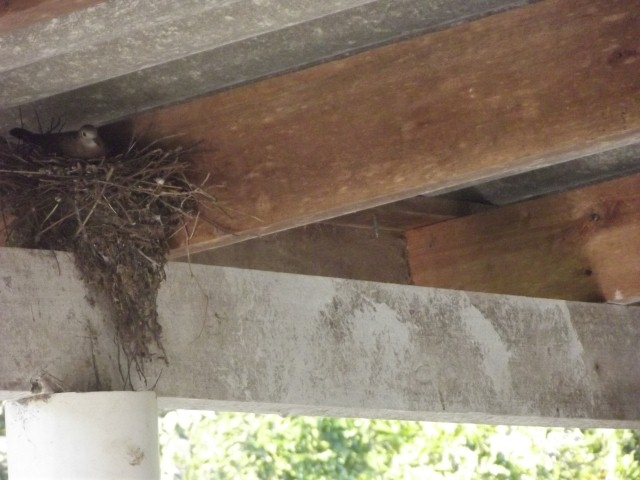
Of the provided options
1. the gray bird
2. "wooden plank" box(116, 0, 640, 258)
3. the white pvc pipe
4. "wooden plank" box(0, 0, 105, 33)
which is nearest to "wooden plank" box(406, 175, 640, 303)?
"wooden plank" box(116, 0, 640, 258)

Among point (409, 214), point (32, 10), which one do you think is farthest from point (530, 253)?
point (32, 10)

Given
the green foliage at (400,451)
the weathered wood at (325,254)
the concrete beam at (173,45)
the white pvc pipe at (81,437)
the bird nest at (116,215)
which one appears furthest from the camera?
the green foliage at (400,451)

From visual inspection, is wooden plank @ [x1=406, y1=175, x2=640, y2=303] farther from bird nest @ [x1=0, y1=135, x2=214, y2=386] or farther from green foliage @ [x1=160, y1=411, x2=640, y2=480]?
A: green foliage @ [x1=160, y1=411, x2=640, y2=480]

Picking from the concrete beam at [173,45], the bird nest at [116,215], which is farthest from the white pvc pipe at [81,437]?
the concrete beam at [173,45]

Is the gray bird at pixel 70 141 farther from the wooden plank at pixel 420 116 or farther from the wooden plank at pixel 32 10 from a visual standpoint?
the wooden plank at pixel 32 10

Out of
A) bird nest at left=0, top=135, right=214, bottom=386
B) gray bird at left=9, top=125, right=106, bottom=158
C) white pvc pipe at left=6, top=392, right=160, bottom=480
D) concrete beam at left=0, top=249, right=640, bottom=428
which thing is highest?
gray bird at left=9, top=125, right=106, bottom=158

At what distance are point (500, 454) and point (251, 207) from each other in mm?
6257

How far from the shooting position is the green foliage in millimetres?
9164

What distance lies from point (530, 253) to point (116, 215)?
171 centimetres

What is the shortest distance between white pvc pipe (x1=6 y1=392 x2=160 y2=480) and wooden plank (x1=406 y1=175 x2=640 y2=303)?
5.18 feet

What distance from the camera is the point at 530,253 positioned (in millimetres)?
4473

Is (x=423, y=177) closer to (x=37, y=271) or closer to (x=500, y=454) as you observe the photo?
(x=37, y=271)

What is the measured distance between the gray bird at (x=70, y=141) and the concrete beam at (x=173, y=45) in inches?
3.2

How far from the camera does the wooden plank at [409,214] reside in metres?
4.35
